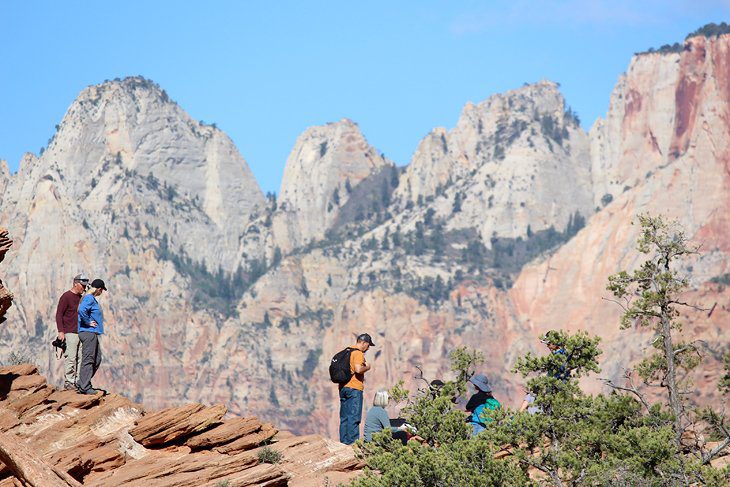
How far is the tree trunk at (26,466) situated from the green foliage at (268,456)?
3.76m

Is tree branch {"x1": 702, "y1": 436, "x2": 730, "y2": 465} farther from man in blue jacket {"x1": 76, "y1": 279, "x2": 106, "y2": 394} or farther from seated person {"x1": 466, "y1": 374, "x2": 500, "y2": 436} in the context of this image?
man in blue jacket {"x1": 76, "y1": 279, "x2": 106, "y2": 394}

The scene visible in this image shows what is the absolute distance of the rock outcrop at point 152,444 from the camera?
26.5m

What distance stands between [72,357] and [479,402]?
7.77 m

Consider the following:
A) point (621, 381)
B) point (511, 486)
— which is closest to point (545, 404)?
point (511, 486)

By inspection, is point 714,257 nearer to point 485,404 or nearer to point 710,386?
point 710,386

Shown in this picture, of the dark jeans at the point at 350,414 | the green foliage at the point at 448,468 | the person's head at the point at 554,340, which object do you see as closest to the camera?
the green foliage at the point at 448,468

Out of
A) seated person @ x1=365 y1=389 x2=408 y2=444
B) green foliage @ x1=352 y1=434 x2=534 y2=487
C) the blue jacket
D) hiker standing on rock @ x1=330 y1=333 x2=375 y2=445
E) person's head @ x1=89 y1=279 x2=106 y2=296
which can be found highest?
person's head @ x1=89 y1=279 x2=106 y2=296

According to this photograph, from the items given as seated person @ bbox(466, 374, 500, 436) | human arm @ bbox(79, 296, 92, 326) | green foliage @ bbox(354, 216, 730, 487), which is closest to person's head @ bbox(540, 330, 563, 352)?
green foliage @ bbox(354, 216, 730, 487)

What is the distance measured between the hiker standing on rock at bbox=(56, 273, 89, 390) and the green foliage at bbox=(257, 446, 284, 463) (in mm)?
5072

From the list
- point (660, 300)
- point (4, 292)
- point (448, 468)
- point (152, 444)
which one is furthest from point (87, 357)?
point (660, 300)

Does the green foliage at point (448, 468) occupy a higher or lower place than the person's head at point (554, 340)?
lower

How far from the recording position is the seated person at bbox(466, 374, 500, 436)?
28.5 meters

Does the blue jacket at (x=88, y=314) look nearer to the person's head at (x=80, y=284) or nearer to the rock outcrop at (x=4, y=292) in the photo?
the person's head at (x=80, y=284)

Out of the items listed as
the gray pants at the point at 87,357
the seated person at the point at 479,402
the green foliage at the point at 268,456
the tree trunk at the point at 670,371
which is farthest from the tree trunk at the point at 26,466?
the tree trunk at the point at 670,371
